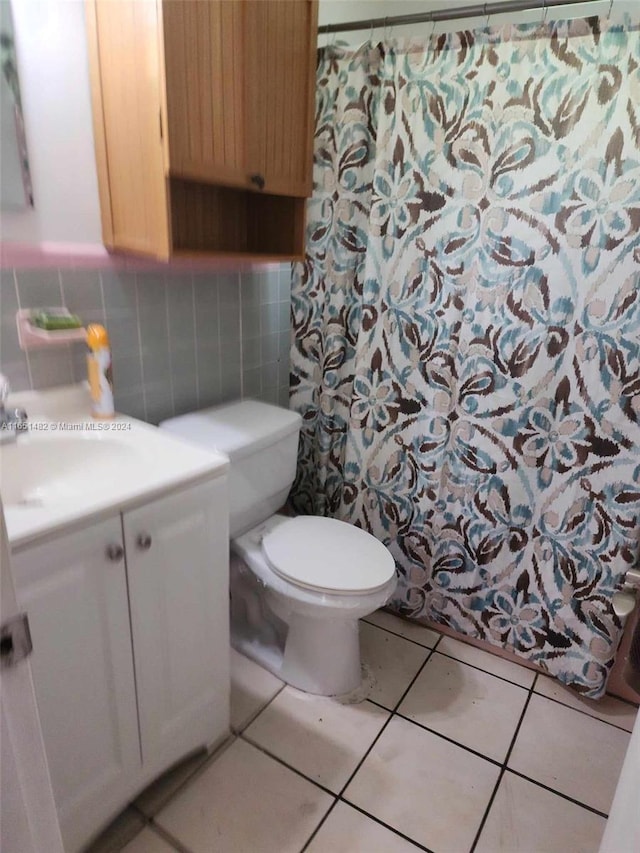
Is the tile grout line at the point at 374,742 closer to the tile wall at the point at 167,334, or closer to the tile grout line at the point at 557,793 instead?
the tile grout line at the point at 557,793

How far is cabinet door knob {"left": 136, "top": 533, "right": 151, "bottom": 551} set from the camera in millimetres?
1066

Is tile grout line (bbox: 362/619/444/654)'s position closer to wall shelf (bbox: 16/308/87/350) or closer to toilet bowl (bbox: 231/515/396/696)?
toilet bowl (bbox: 231/515/396/696)

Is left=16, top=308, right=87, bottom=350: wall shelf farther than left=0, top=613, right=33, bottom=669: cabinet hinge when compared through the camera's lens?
Yes

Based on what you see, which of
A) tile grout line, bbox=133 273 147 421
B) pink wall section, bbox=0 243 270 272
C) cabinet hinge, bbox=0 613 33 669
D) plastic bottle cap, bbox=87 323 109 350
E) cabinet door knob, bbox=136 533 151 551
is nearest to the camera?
cabinet hinge, bbox=0 613 33 669

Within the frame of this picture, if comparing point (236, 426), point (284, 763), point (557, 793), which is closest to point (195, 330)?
point (236, 426)

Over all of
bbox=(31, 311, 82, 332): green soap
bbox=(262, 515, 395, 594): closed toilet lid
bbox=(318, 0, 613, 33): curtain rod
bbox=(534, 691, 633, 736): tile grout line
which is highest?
bbox=(318, 0, 613, 33): curtain rod

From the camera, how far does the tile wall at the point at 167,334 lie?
1295 millimetres

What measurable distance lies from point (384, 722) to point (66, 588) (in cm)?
105

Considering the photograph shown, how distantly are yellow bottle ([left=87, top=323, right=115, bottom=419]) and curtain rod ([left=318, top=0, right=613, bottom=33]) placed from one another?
3.65ft

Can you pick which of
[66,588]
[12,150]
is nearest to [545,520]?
[66,588]

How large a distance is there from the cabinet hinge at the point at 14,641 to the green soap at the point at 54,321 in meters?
0.90

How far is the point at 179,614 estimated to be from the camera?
1.21 metres

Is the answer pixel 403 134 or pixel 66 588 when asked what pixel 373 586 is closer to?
pixel 66 588

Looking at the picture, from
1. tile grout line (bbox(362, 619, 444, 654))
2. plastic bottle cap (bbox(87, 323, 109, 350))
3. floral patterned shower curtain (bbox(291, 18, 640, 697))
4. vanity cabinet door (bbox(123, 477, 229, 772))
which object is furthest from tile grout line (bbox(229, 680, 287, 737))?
plastic bottle cap (bbox(87, 323, 109, 350))
